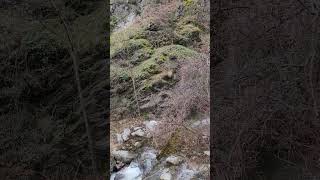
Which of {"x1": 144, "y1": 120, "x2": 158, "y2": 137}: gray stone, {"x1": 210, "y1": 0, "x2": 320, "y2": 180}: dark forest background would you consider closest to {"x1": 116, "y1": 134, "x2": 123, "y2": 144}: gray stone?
{"x1": 144, "y1": 120, "x2": 158, "y2": 137}: gray stone

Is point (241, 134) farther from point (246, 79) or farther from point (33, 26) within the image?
point (33, 26)

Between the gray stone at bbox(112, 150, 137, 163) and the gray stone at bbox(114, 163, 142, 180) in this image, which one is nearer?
the gray stone at bbox(114, 163, 142, 180)

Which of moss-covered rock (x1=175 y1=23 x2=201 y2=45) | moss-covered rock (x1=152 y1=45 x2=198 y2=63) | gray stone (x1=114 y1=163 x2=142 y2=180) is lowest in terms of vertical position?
gray stone (x1=114 y1=163 x2=142 y2=180)

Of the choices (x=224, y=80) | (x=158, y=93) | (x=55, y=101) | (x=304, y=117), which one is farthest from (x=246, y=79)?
(x=55, y=101)

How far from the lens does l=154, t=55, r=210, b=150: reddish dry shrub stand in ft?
24.2

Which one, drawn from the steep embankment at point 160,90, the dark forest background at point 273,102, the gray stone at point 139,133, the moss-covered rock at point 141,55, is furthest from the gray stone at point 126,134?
the dark forest background at point 273,102

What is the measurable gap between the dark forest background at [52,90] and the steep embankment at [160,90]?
521 millimetres

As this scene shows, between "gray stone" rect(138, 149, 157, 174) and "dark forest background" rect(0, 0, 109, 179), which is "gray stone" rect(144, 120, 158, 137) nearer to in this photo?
"gray stone" rect(138, 149, 157, 174)

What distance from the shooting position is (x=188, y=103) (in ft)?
25.3

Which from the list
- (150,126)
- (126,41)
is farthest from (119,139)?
(126,41)

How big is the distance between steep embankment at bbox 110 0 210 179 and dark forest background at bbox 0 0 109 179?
521mm

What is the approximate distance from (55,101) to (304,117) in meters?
4.89

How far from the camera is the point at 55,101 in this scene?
8695 mm

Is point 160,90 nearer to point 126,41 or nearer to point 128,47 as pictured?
point 128,47
